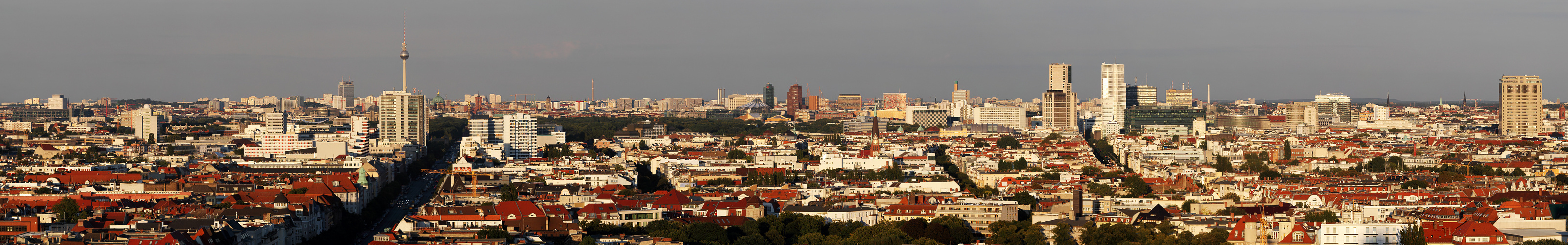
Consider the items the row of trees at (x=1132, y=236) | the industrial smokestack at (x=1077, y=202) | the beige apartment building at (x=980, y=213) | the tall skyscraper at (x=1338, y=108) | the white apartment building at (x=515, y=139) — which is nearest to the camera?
the row of trees at (x=1132, y=236)

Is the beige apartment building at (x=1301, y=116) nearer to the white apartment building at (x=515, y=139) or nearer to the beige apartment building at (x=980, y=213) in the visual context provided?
the white apartment building at (x=515, y=139)

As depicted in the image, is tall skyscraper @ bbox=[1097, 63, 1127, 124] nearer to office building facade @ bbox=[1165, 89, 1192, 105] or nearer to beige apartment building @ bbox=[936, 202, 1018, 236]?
office building facade @ bbox=[1165, 89, 1192, 105]

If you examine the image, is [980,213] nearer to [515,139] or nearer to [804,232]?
[804,232]

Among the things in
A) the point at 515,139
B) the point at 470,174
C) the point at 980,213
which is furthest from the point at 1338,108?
the point at 980,213

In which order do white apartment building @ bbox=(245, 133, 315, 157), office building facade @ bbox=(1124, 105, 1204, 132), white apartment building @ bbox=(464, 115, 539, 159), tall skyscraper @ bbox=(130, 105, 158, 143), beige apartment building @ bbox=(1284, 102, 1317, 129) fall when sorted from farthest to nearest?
1. beige apartment building @ bbox=(1284, 102, 1317, 129)
2. office building facade @ bbox=(1124, 105, 1204, 132)
3. tall skyscraper @ bbox=(130, 105, 158, 143)
4. white apartment building @ bbox=(464, 115, 539, 159)
5. white apartment building @ bbox=(245, 133, 315, 157)

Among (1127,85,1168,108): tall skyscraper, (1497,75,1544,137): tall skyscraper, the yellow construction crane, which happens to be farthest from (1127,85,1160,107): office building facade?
the yellow construction crane

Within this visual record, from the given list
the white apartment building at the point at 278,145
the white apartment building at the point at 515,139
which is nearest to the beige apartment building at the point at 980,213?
the white apartment building at the point at 515,139

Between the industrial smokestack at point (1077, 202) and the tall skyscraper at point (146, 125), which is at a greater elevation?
the tall skyscraper at point (146, 125)
